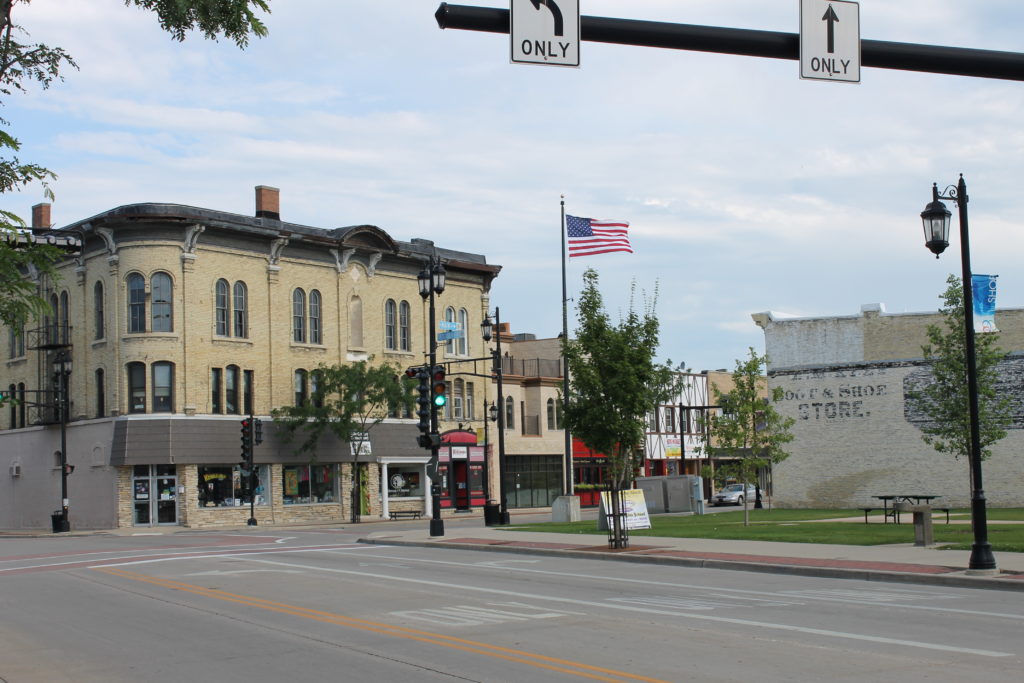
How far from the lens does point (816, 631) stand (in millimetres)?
12047

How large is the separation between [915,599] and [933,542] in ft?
26.4

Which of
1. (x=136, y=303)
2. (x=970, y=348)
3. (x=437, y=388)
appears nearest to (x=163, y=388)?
(x=136, y=303)

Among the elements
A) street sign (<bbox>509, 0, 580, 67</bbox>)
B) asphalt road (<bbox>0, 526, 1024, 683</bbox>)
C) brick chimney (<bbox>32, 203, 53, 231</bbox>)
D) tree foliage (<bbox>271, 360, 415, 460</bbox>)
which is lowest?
asphalt road (<bbox>0, 526, 1024, 683</bbox>)

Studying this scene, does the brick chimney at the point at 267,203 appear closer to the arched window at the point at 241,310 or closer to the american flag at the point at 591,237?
the arched window at the point at 241,310

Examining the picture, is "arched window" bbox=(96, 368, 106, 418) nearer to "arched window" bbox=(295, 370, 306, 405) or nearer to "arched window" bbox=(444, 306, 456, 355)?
"arched window" bbox=(295, 370, 306, 405)

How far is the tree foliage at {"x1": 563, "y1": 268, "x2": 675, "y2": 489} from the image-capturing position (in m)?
25.0

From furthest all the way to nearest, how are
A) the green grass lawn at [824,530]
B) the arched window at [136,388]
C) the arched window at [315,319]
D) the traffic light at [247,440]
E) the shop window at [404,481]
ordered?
the shop window at [404,481] → the arched window at [315,319] → the arched window at [136,388] → the traffic light at [247,440] → the green grass lawn at [824,530]

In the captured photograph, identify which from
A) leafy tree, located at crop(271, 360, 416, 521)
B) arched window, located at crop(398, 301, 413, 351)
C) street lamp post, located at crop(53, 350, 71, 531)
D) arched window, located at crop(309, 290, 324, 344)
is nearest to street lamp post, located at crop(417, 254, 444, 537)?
leafy tree, located at crop(271, 360, 416, 521)

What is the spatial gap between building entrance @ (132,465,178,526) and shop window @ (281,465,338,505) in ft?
17.3

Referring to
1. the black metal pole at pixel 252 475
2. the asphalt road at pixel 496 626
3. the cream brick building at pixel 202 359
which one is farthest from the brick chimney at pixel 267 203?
the asphalt road at pixel 496 626

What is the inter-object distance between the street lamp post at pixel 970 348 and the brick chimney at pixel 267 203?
3880cm

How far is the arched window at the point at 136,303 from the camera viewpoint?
45969mm

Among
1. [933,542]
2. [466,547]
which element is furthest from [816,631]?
[466,547]

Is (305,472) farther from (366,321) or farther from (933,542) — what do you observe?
(933,542)
